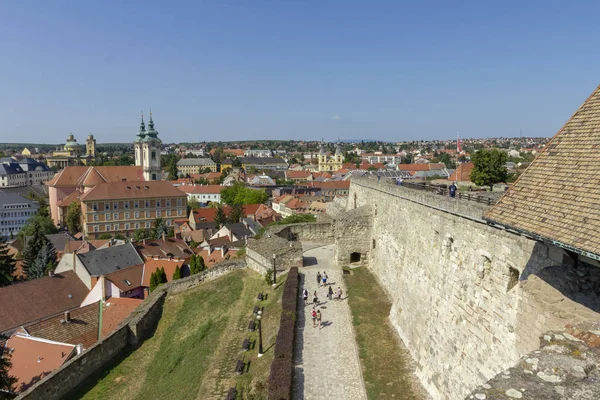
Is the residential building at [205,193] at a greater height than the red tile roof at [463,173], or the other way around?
the red tile roof at [463,173]

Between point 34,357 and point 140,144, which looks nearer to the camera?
point 34,357

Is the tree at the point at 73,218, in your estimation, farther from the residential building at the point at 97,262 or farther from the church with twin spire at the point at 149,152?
the residential building at the point at 97,262

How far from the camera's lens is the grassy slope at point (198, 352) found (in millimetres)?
16875

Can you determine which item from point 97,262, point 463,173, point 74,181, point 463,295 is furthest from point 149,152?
point 463,295

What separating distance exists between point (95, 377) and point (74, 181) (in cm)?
7310

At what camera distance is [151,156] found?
290 ft

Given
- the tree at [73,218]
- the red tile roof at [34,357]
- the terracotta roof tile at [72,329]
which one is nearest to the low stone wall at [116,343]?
the red tile roof at [34,357]

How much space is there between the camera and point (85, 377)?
20172mm

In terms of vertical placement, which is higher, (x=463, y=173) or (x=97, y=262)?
(x=463, y=173)

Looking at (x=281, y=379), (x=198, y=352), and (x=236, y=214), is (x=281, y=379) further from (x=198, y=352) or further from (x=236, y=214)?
(x=236, y=214)

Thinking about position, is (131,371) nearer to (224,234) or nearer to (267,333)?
(267,333)

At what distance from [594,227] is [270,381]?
10.4 m

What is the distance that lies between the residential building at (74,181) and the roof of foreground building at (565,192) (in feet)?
260

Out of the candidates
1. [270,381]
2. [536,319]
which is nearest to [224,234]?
[270,381]
